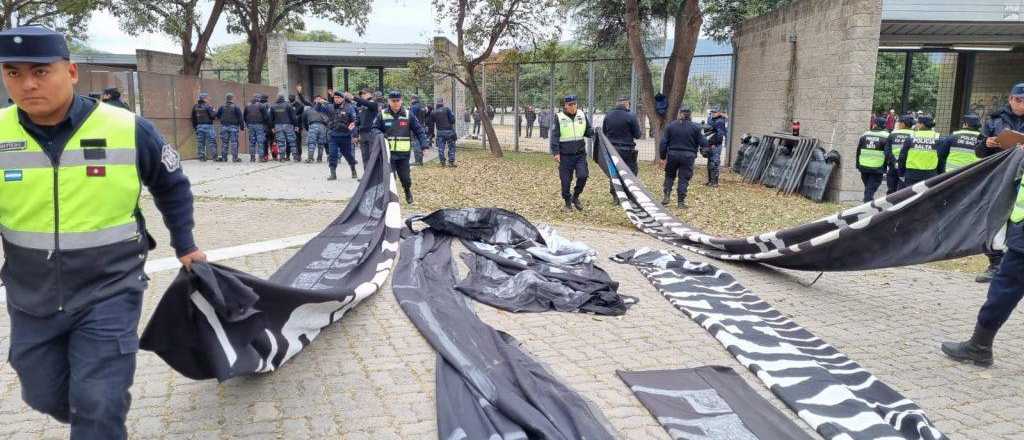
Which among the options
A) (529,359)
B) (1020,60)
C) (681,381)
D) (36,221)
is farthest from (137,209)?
(1020,60)

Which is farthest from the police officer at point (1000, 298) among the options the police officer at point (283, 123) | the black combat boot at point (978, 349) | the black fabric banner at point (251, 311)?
the police officer at point (283, 123)

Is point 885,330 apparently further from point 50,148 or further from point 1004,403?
point 50,148

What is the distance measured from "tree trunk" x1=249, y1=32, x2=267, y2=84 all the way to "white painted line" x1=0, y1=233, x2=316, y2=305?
17509 mm

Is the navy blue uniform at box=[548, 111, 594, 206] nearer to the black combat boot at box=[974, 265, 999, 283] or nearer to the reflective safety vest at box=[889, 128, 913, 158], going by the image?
the reflective safety vest at box=[889, 128, 913, 158]

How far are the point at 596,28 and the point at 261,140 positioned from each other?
42.8 ft

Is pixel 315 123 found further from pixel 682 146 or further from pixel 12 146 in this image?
pixel 12 146

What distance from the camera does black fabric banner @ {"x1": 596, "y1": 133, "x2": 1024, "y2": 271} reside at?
482cm

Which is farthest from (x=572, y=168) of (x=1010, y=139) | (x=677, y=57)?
(x=677, y=57)

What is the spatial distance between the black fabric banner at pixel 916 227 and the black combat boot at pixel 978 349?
0.62 meters

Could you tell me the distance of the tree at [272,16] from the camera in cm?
2369

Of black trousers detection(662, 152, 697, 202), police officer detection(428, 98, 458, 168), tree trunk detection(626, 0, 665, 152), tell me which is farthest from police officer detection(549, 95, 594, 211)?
police officer detection(428, 98, 458, 168)

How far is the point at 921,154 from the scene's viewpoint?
32.2ft

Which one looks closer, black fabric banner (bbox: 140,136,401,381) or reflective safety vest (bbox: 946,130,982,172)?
black fabric banner (bbox: 140,136,401,381)

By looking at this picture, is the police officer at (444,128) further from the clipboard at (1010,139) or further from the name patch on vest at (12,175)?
the name patch on vest at (12,175)
